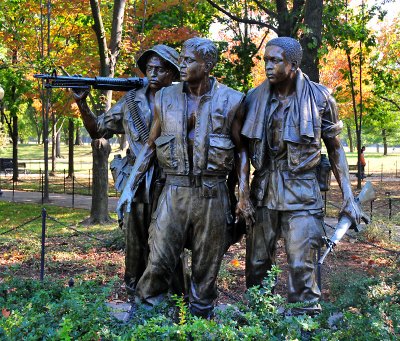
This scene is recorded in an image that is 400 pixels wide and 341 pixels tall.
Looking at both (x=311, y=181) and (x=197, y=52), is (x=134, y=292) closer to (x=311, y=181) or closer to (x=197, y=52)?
(x=311, y=181)

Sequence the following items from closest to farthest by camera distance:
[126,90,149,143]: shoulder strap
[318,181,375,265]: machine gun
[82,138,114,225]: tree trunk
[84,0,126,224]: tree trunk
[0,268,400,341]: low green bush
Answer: [0,268,400,341]: low green bush < [318,181,375,265]: machine gun < [126,90,149,143]: shoulder strap < [84,0,126,224]: tree trunk < [82,138,114,225]: tree trunk

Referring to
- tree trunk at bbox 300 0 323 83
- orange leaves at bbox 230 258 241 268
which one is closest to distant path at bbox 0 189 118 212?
orange leaves at bbox 230 258 241 268

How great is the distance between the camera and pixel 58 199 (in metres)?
19.3

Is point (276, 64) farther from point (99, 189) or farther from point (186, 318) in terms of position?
point (99, 189)

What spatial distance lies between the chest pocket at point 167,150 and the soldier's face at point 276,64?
0.87 metres

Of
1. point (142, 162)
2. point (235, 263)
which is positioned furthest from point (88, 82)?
point (235, 263)

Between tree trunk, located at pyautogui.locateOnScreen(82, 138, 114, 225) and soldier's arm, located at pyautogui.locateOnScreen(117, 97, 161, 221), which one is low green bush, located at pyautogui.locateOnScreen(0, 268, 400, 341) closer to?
soldier's arm, located at pyautogui.locateOnScreen(117, 97, 161, 221)

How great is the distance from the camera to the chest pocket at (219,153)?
4242 mm

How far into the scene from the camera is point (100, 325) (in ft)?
13.1

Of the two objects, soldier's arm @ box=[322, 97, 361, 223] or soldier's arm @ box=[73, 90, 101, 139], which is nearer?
soldier's arm @ box=[322, 97, 361, 223]

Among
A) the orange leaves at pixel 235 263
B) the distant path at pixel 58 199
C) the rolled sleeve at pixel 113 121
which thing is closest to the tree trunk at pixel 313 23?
the orange leaves at pixel 235 263

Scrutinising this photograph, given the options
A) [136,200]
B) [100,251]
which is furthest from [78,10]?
[136,200]

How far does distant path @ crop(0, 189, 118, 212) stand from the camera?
58.9ft

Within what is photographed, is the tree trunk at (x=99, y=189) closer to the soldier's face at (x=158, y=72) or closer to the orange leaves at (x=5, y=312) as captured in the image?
the soldier's face at (x=158, y=72)
